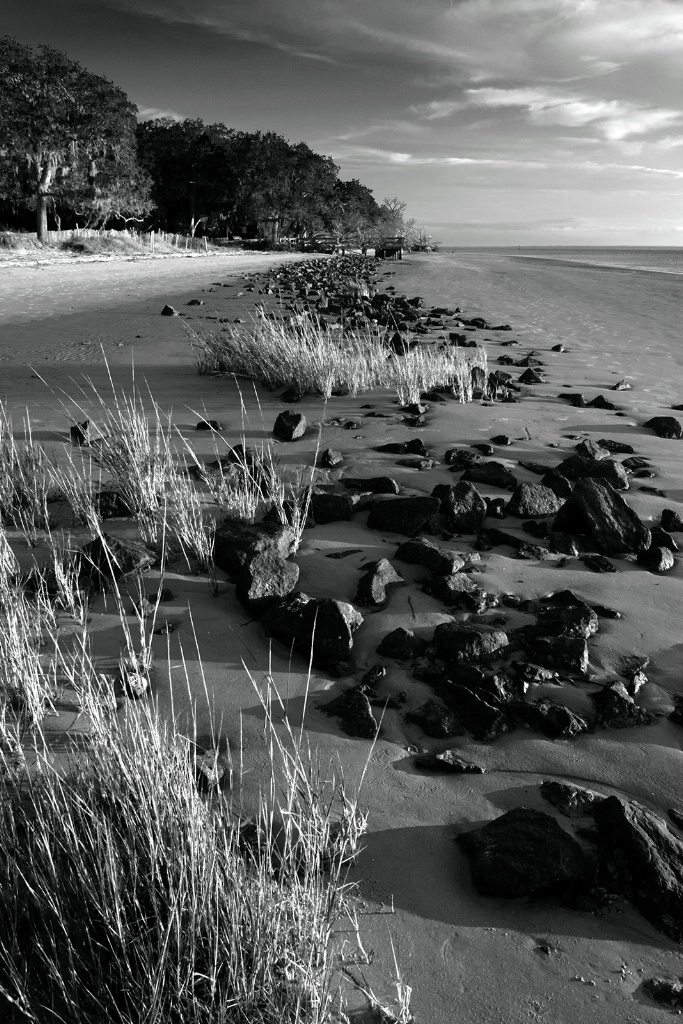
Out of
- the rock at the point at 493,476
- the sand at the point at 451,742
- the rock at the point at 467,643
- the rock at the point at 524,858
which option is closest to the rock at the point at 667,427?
the sand at the point at 451,742

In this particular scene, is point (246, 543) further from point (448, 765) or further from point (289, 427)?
point (289, 427)

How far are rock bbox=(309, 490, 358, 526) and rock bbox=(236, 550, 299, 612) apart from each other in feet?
3.12

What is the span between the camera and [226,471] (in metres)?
5.38

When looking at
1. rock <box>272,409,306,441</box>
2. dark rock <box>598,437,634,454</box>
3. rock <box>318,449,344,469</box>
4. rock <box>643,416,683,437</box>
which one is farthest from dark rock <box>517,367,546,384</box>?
rock <box>318,449,344,469</box>

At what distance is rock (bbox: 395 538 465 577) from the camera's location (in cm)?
392

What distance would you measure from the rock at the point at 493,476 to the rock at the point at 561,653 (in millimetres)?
2276

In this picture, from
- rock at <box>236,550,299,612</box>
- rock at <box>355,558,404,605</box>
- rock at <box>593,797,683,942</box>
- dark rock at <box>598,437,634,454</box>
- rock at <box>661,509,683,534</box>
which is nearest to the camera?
rock at <box>593,797,683,942</box>

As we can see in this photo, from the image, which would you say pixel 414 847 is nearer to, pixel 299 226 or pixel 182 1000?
pixel 182 1000

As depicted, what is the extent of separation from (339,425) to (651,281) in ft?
94.5

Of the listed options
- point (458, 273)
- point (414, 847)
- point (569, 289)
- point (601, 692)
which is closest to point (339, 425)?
point (601, 692)

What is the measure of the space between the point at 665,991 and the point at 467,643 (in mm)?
1486

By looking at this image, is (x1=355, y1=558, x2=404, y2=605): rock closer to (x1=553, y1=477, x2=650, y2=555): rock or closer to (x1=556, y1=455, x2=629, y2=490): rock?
(x1=553, y1=477, x2=650, y2=555): rock

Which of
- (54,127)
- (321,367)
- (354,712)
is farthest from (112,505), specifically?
(54,127)

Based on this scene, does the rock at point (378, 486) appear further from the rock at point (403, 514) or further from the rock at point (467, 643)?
the rock at point (467, 643)
